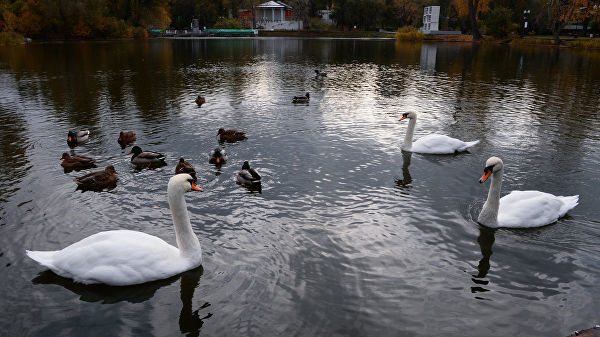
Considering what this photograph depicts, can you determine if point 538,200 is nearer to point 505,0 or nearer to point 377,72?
point 377,72

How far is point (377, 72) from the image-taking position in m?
35.8

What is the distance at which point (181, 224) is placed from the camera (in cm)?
721

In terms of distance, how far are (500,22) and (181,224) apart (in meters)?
86.1

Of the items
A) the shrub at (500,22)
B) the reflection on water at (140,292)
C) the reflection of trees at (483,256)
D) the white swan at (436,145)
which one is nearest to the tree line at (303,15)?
the shrub at (500,22)

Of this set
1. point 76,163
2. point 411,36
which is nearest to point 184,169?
point 76,163

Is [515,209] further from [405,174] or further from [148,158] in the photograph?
[148,158]

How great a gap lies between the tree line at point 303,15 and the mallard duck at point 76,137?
2603 inches

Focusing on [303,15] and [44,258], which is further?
[303,15]

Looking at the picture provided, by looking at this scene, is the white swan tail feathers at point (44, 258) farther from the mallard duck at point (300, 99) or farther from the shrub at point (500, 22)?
the shrub at point (500, 22)

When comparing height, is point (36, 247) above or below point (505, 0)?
below

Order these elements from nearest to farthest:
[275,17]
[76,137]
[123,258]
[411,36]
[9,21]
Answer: [123,258] < [76,137] < [9,21] < [411,36] < [275,17]

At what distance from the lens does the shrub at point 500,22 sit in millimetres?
78375

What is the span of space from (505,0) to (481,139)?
8687 cm

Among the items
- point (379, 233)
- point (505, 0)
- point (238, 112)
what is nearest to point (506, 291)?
point (379, 233)
